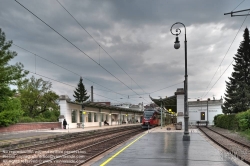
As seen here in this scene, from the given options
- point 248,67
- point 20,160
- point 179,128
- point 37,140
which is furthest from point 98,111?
point 20,160

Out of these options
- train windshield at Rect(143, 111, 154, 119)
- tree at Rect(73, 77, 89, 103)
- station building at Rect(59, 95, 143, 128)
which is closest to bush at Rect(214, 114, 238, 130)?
train windshield at Rect(143, 111, 154, 119)

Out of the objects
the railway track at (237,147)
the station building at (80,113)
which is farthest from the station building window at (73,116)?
the railway track at (237,147)

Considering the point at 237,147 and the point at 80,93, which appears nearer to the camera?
the point at 237,147

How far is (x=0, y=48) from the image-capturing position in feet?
78.3

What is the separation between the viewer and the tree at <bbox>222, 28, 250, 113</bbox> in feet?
137

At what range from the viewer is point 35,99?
4947 cm

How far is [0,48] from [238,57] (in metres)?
38.1

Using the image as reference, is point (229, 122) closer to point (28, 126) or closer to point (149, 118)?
point (149, 118)

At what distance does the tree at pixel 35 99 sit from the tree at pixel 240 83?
32767 millimetres

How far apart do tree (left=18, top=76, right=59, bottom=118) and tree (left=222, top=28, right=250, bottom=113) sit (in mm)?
32767

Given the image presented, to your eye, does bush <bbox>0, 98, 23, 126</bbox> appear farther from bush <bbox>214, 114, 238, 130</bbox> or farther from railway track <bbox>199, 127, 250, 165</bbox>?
bush <bbox>214, 114, 238, 130</bbox>

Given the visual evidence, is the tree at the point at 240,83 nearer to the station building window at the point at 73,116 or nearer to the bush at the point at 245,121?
the bush at the point at 245,121

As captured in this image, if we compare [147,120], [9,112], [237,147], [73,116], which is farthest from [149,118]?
[237,147]

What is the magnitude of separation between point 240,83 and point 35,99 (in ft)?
120
